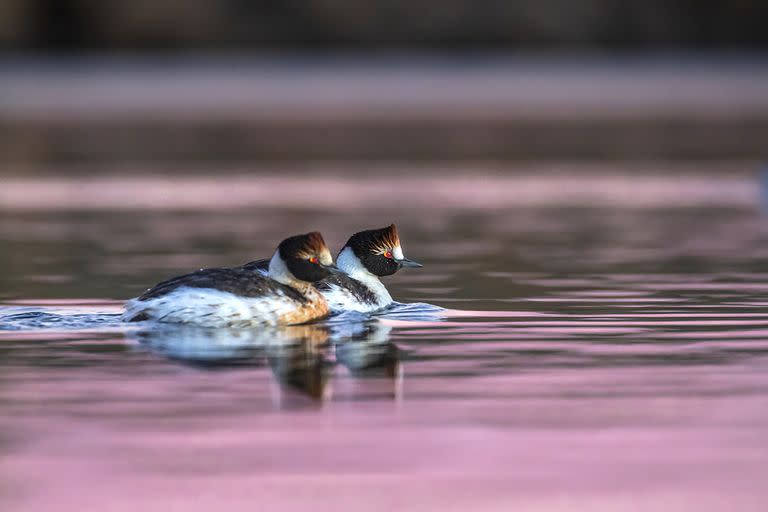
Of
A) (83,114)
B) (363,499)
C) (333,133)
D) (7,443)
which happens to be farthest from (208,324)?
(83,114)

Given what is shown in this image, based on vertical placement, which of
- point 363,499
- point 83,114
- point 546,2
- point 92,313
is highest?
point 546,2

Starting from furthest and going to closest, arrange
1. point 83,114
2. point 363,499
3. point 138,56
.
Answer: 1. point 138,56
2. point 83,114
3. point 363,499

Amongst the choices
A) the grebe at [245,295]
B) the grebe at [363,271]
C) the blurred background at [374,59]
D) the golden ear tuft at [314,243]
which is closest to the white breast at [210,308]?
the grebe at [245,295]

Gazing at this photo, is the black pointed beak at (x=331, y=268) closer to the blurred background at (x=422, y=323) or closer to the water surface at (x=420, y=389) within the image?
the water surface at (x=420, y=389)

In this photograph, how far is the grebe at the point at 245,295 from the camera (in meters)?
12.4

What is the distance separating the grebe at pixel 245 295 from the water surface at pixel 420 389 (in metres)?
0.14

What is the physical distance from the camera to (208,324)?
490 inches

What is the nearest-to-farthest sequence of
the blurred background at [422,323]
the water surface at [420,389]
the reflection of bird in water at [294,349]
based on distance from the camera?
the water surface at [420,389] < the blurred background at [422,323] < the reflection of bird in water at [294,349]

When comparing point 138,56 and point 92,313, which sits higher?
point 138,56

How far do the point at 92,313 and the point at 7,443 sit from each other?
4.60m

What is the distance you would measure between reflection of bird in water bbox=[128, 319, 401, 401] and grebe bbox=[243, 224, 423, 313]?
0.58 meters

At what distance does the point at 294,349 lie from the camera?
1168 centimetres

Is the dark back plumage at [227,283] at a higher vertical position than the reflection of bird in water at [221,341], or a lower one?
higher

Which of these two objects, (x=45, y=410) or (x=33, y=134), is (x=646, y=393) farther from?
(x=33, y=134)
